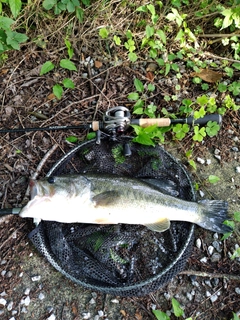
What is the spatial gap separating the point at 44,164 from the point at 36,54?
1.37 metres

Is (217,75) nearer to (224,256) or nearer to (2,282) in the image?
(224,256)

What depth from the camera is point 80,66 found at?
3.89 m

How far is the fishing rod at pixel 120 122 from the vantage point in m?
3.21

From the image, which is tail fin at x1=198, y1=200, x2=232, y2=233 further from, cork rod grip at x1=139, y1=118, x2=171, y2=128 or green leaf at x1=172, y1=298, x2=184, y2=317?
cork rod grip at x1=139, y1=118, x2=171, y2=128

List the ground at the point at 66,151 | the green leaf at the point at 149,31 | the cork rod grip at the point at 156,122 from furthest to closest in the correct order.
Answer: the green leaf at the point at 149,31 → the cork rod grip at the point at 156,122 → the ground at the point at 66,151

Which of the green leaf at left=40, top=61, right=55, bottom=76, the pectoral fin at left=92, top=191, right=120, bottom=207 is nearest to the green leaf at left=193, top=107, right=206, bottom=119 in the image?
the pectoral fin at left=92, top=191, right=120, bottom=207

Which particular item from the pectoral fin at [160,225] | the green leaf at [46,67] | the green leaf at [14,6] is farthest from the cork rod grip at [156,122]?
the green leaf at [14,6]

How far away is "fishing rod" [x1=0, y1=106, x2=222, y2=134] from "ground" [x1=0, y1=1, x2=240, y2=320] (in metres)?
0.23

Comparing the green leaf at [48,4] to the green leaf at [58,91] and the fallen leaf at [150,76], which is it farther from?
the fallen leaf at [150,76]

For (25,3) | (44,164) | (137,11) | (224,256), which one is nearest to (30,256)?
(44,164)

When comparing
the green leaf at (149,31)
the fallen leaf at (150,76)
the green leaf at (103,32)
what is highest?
the green leaf at (103,32)

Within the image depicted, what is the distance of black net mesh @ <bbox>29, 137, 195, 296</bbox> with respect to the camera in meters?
2.96

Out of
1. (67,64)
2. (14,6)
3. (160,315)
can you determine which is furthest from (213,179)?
(14,6)

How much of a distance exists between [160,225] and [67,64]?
2032mm
